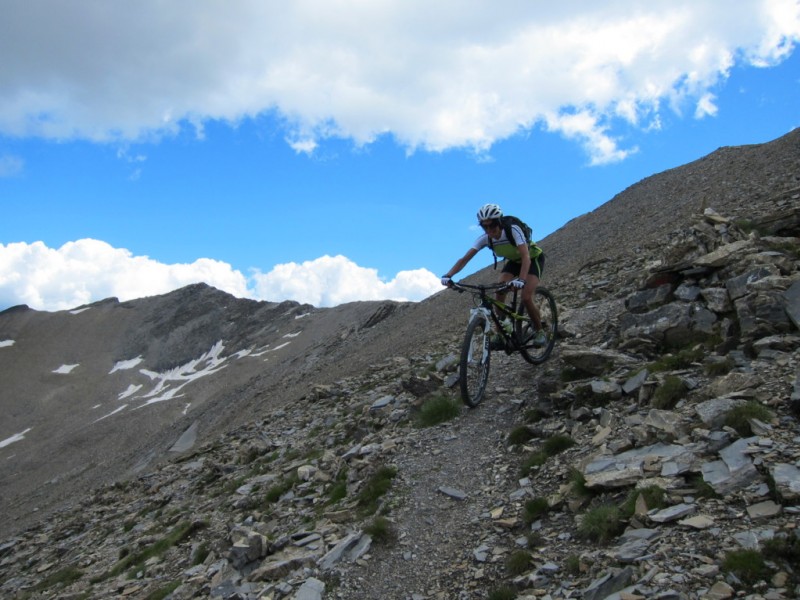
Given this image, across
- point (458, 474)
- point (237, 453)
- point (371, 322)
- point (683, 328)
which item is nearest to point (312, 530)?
point (458, 474)

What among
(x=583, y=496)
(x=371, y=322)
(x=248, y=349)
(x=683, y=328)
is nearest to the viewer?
(x=583, y=496)

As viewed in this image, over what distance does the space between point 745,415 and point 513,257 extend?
555cm

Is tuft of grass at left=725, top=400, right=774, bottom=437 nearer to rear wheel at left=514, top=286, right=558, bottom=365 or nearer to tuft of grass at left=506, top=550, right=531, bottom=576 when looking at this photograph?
tuft of grass at left=506, top=550, right=531, bottom=576

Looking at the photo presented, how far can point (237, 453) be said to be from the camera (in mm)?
17188

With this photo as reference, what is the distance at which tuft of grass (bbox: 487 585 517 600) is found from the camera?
6.02 m

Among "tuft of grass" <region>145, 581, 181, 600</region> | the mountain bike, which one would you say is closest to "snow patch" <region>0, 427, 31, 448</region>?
"tuft of grass" <region>145, 581, 181, 600</region>

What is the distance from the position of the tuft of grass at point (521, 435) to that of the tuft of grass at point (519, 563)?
120 inches

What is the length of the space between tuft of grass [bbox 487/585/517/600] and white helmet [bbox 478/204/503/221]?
665 centimetres

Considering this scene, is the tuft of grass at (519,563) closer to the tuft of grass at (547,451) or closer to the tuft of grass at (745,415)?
the tuft of grass at (547,451)

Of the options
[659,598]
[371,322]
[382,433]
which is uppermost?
[371,322]

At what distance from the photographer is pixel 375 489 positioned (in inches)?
374

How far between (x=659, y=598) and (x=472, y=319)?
6497 millimetres

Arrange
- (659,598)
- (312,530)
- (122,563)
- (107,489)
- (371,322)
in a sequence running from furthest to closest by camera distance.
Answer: (371,322), (107,489), (122,563), (312,530), (659,598)

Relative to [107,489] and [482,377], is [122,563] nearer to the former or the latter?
[482,377]
